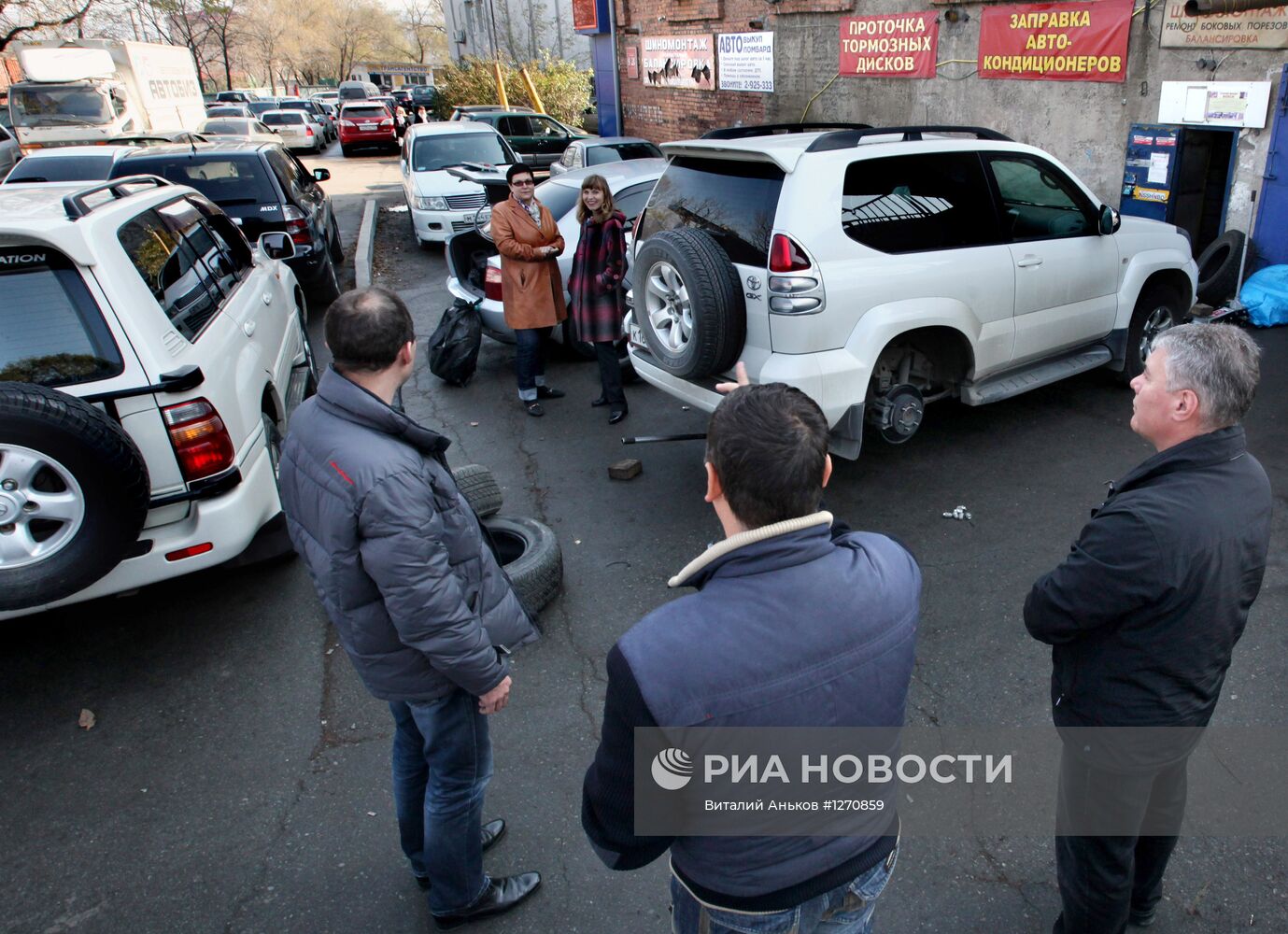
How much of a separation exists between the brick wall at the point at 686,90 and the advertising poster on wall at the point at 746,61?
0.43 ft

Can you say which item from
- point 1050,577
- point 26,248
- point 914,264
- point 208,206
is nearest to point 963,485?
point 914,264

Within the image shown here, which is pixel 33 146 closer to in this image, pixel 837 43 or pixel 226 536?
pixel 837 43

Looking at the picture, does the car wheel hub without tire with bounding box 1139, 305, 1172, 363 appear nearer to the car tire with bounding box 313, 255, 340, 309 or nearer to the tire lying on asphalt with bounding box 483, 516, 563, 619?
the tire lying on asphalt with bounding box 483, 516, 563, 619

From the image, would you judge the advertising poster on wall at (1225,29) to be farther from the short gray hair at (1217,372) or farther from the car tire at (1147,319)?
the short gray hair at (1217,372)

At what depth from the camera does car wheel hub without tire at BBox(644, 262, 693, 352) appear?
4809 mm

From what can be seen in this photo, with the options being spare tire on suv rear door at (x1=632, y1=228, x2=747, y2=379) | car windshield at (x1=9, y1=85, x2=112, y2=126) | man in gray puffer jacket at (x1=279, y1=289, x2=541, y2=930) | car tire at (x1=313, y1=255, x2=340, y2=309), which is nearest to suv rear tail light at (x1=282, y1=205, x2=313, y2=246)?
car tire at (x1=313, y1=255, x2=340, y2=309)

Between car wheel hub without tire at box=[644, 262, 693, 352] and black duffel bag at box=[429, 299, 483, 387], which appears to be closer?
car wheel hub without tire at box=[644, 262, 693, 352]

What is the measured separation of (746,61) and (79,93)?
15.5m

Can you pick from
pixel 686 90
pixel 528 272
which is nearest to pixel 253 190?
pixel 528 272

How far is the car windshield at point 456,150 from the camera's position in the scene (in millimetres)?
13367

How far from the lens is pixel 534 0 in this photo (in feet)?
105

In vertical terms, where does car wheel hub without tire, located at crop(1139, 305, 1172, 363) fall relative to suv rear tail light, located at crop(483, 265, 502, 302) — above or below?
below

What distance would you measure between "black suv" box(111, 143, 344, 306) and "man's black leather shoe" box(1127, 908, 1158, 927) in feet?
29.5

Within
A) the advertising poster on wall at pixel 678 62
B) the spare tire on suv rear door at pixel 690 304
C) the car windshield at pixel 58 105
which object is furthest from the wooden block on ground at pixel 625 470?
the car windshield at pixel 58 105
